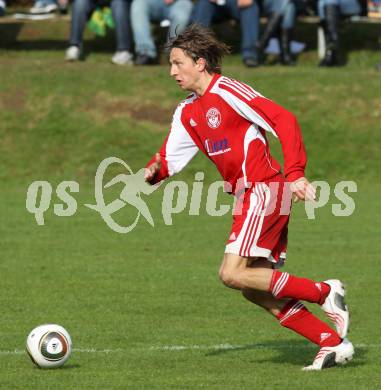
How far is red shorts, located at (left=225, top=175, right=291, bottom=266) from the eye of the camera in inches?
275

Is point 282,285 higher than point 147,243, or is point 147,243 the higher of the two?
point 282,285

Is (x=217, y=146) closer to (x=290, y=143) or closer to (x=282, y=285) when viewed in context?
(x=290, y=143)

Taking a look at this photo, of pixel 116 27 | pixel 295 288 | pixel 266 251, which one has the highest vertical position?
pixel 266 251

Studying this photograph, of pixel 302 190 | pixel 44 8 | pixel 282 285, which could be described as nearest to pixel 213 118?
pixel 302 190

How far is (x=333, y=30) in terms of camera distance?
1944 cm

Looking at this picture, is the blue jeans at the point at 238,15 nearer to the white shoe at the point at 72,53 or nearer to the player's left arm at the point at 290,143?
the white shoe at the point at 72,53

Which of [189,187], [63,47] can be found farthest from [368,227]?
[63,47]

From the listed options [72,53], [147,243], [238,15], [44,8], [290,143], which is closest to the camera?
[290,143]

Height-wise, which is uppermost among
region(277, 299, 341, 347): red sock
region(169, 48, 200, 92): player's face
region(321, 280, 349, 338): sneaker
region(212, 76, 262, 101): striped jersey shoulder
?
region(169, 48, 200, 92): player's face

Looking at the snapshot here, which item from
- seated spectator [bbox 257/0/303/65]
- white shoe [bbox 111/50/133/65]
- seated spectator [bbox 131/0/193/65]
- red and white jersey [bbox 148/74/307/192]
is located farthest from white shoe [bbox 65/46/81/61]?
red and white jersey [bbox 148/74/307/192]

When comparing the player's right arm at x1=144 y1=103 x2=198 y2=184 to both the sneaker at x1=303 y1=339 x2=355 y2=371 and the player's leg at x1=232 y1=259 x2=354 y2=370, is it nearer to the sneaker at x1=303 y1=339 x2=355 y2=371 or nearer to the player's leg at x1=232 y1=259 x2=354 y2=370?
the player's leg at x1=232 y1=259 x2=354 y2=370

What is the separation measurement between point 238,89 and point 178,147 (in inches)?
26.5

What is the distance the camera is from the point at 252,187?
712cm

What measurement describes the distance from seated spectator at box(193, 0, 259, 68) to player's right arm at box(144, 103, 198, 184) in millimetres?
11334
